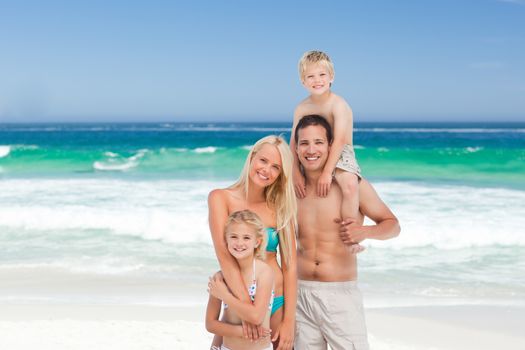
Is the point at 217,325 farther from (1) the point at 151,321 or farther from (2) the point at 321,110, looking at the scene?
(1) the point at 151,321

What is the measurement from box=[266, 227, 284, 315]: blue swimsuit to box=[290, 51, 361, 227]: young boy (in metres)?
0.41

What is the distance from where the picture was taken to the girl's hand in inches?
123

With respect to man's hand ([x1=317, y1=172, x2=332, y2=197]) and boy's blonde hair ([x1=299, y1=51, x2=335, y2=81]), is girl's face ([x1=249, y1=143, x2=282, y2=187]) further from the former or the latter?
boy's blonde hair ([x1=299, y1=51, x2=335, y2=81])

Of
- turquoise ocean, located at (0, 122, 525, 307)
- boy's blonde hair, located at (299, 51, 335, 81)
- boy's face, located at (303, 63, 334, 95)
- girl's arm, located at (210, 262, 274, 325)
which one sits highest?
boy's blonde hair, located at (299, 51, 335, 81)

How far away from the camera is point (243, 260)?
10.4 ft

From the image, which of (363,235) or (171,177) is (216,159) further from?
(363,235)

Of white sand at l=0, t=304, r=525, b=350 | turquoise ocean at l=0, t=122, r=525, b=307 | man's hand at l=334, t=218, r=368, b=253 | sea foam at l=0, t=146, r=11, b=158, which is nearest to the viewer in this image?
man's hand at l=334, t=218, r=368, b=253

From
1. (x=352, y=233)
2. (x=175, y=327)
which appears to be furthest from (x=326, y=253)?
(x=175, y=327)

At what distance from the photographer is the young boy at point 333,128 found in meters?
3.51

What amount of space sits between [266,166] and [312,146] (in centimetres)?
37

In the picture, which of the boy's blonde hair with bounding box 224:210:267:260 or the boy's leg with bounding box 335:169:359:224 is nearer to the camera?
the boy's blonde hair with bounding box 224:210:267:260

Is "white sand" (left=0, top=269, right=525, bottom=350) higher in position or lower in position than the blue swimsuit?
lower

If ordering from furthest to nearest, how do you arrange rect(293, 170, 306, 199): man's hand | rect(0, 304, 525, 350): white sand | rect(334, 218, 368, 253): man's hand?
1. rect(0, 304, 525, 350): white sand
2. rect(293, 170, 306, 199): man's hand
3. rect(334, 218, 368, 253): man's hand

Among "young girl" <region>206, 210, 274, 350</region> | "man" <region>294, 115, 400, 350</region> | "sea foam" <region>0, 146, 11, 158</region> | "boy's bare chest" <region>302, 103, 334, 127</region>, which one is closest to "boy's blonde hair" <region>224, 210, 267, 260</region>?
"young girl" <region>206, 210, 274, 350</region>
